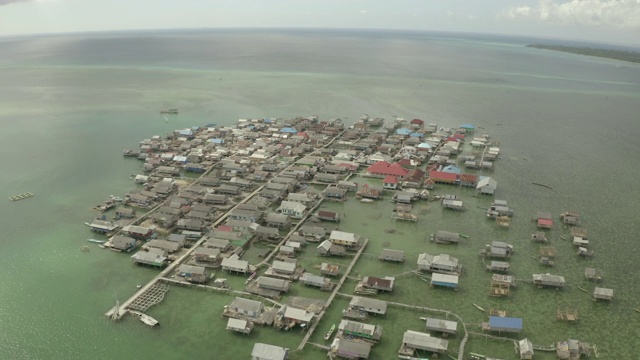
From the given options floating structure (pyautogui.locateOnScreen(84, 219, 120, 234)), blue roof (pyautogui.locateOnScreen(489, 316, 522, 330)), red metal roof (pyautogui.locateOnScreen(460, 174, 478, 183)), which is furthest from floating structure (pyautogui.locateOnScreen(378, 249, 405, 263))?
floating structure (pyautogui.locateOnScreen(84, 219, 120, 234))

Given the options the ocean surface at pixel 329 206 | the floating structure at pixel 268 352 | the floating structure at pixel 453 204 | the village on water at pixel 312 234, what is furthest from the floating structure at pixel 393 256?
the floating structure at pixel 268 352

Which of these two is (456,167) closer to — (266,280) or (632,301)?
(632,301)

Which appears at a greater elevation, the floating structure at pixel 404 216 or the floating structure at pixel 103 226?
the floating structure at pixel 103 226

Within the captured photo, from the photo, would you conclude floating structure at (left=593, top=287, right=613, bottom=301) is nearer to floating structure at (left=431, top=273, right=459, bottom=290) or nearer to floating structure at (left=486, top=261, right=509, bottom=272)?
floating structure at (left=486, top=261, right=509, bottom=272)

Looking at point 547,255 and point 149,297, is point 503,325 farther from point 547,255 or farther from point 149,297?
point 149,297

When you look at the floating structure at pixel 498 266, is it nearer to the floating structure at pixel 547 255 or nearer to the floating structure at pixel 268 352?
the floating structure at pixel 547 255

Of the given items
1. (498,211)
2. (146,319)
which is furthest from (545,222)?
(146,319)
